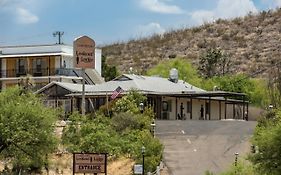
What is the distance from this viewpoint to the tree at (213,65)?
332 ft

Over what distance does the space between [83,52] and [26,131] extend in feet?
72.6

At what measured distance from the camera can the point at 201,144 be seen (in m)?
47.8

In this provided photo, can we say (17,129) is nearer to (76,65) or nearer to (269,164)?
(269,164)

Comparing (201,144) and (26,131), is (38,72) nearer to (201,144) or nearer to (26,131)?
(201,144)

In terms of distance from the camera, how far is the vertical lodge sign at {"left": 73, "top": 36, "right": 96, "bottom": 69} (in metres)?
59.4

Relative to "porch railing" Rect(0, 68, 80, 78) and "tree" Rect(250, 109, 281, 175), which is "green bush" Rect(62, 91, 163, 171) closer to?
"tree" Rect(250, 109, 281, 175)

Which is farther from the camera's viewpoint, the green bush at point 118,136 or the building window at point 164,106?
the building window at point 164,106

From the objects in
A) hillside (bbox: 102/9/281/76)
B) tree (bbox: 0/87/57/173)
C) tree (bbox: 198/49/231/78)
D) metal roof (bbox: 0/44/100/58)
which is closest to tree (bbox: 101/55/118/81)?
metal roof (bbox: 0/44/100/58)

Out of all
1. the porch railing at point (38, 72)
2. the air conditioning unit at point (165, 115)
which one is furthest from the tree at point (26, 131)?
the porch railing at point (38, 72)

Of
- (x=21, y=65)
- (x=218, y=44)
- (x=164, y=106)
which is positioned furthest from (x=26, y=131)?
(x=218, y=44)

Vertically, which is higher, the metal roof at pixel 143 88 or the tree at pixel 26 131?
the metal roof at pixel 143 88

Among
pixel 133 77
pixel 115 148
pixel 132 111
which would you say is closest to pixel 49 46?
pixel 133 77

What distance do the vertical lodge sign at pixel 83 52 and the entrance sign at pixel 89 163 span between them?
2665cm

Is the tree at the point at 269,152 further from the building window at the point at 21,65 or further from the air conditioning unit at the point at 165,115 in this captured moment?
the building window at the point at 21,65
